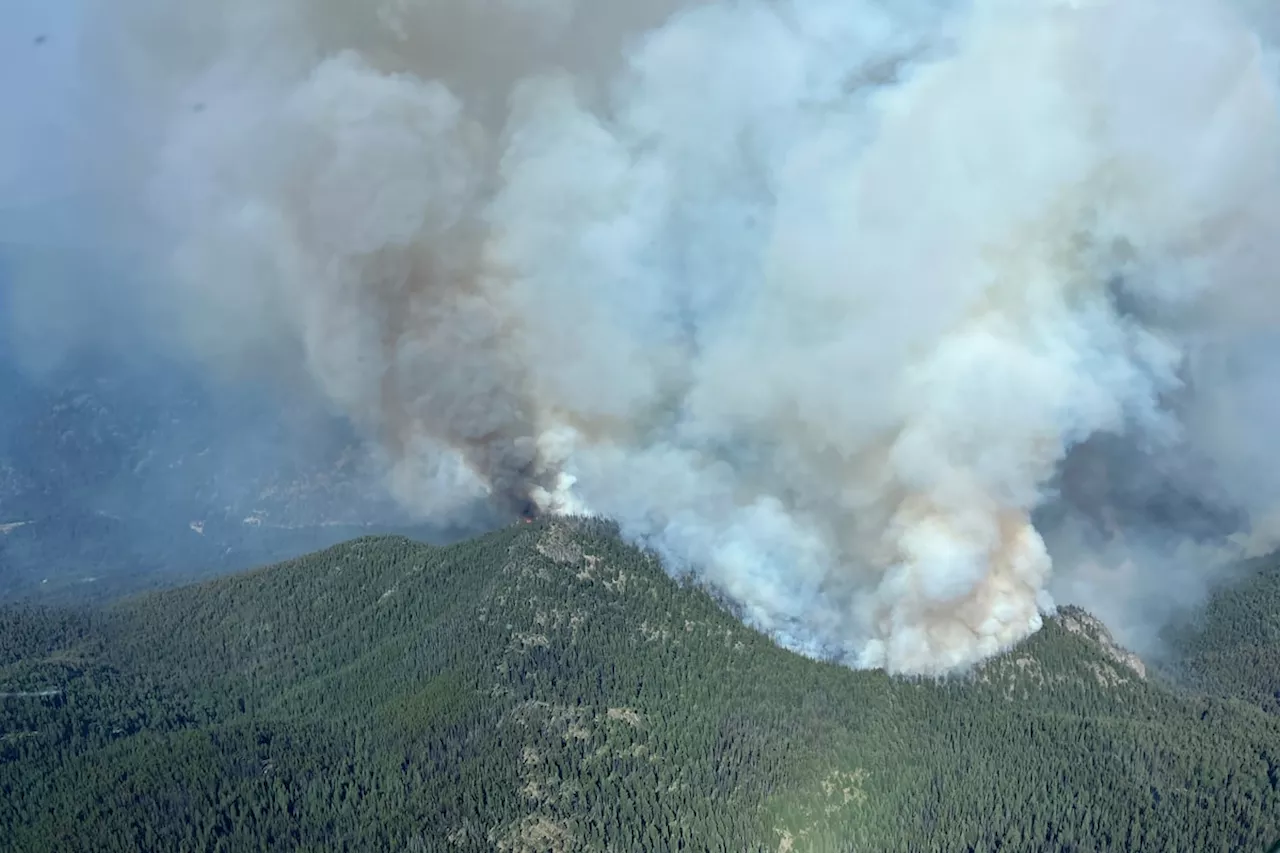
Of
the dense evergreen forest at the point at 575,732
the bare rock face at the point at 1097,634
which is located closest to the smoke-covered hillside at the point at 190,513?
the dense evergreen forest at the point at 575,732

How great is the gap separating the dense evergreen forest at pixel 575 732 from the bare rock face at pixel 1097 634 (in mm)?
386

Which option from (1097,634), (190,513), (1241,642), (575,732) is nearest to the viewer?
(575,732)

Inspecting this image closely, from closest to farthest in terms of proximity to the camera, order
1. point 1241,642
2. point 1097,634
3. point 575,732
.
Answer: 1. point 575,732
2. point 1097,634
3. point 1241,642

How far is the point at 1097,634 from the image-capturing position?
9481cm

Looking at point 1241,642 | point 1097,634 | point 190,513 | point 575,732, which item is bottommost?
point 575,732

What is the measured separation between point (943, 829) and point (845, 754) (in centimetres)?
856

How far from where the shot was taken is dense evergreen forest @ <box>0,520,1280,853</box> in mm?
73750

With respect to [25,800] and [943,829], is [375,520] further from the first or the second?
[943,829]

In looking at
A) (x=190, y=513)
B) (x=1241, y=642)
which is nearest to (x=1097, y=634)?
(x=1241, y=642)

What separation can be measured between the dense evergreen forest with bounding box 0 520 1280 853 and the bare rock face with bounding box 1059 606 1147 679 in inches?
15.2

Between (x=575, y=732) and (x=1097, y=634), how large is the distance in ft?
137

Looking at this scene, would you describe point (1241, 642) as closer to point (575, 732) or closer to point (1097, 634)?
point (1097, 634)

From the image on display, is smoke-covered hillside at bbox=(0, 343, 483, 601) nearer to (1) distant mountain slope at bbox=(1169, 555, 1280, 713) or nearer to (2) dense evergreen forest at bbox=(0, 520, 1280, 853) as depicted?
(2) dense evergreen forest at bbox=(0, 520, 1280, 853)

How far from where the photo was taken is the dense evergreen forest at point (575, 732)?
73.8 meters
